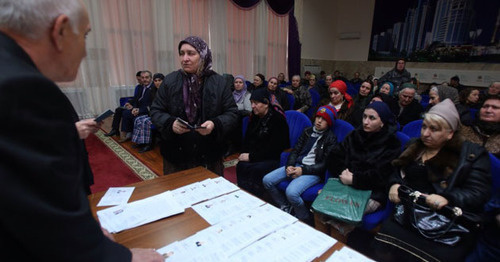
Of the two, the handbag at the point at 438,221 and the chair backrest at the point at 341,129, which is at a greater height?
the chair backrest at the point at 341,129

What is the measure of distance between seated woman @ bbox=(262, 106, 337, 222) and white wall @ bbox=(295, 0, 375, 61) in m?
6.84

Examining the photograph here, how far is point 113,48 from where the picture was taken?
5.29m

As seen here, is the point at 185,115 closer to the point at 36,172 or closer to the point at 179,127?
the point at 179,127

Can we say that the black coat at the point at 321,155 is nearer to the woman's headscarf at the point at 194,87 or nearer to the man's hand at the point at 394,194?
the man's hand at the point at 394,194

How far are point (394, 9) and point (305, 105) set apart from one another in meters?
5.28

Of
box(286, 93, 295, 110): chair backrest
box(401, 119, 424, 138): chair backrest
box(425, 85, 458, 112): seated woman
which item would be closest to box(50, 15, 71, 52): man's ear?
box(401, 119, 424, 138): chair backrest

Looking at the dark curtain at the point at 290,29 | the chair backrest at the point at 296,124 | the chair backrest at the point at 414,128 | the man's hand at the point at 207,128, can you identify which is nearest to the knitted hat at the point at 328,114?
the chair backrest at the point at 296,124

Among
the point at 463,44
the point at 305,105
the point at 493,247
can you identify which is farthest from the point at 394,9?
the point at 493,247

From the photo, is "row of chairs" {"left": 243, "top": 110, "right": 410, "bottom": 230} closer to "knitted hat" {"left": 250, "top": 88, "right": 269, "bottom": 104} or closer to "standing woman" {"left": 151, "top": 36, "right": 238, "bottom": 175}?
"knitted hat" {"left": 250, "top": 88, "right": 269, "bottom": 104}

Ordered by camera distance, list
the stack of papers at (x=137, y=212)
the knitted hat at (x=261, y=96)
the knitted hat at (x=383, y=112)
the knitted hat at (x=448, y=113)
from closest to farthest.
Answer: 1. the stack of papers at (x=137, y=212)
2. the knitted hat at (x=448, y=113)
3. the knitted hat at (x=383, y=112)
4. the knitted hat at (x=261, y=96)

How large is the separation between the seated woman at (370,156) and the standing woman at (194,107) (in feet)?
2.95

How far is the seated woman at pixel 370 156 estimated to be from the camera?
5.82 feet

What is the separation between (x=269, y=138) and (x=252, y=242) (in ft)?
5.18

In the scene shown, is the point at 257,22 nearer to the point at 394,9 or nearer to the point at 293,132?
the point at 394,9
